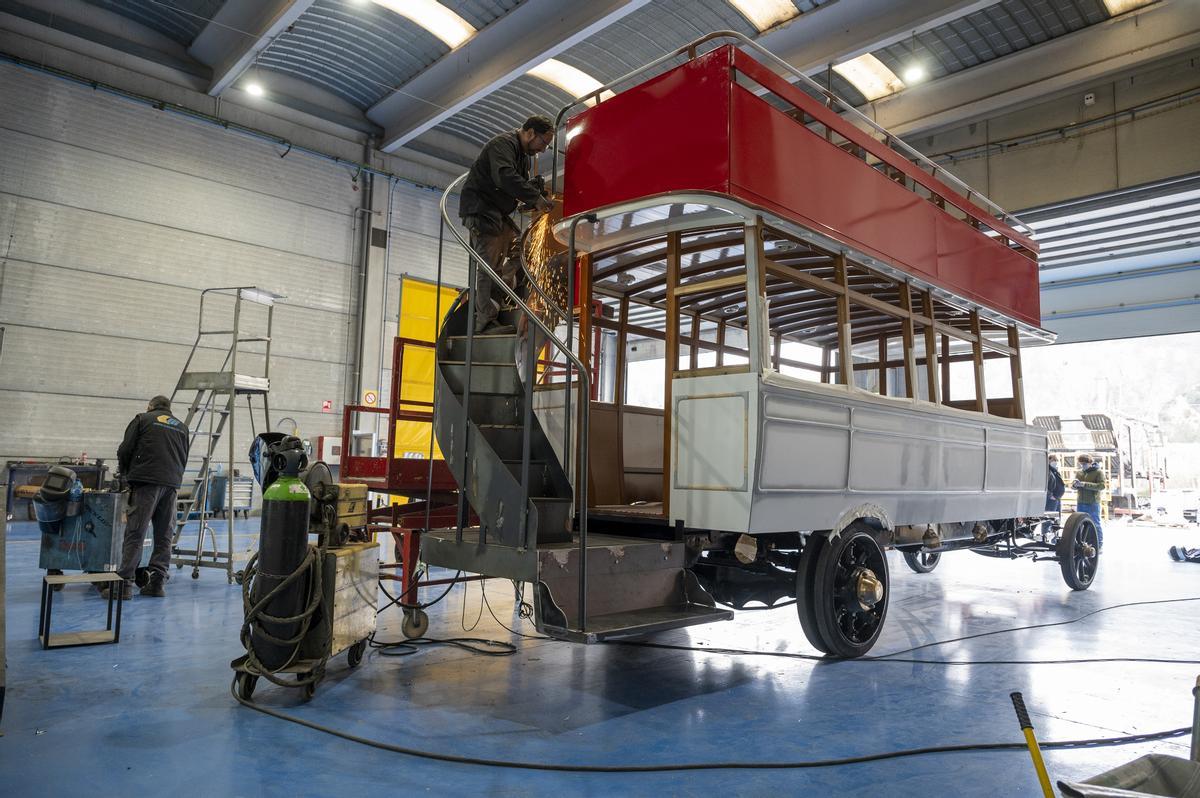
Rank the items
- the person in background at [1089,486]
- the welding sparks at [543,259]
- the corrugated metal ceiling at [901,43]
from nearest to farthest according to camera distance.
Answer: the welding sparks at [543,259], the corrugated metal ceiling at [901,43], the person in background at [1089,486]

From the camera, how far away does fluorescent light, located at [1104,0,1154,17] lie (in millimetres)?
10394

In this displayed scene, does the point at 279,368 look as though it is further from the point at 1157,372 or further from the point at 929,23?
the point at 1157,372

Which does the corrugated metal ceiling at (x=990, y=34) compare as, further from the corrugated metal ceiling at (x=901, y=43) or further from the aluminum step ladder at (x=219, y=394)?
the aluminum step ladder at (x=219, y=394)

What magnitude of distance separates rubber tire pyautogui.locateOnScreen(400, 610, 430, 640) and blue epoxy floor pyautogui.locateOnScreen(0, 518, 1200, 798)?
28 centimetres

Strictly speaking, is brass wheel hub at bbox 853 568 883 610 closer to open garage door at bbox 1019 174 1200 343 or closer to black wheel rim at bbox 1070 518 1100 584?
black wheel rim at bbox 1070 518 1100 584

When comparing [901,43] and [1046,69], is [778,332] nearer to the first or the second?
[901,43]

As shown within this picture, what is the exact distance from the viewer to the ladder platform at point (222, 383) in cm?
858

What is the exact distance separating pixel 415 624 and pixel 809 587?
3.02 meters

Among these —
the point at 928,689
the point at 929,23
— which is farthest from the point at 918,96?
the point at 928,689

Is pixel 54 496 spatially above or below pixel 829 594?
above

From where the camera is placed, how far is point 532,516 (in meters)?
4.25

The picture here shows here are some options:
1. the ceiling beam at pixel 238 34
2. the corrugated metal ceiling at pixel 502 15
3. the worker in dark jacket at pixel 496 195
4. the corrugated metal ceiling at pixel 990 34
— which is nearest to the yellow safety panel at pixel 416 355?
the corrugated metal ceiling at pixel 502 15

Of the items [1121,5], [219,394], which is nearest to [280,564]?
[219,394]

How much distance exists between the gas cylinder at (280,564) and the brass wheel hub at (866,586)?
379cm
